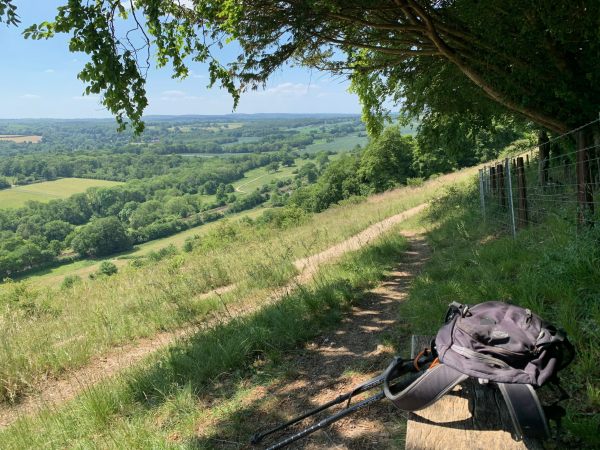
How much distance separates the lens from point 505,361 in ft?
6.37

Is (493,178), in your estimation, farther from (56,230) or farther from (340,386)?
(56,230)

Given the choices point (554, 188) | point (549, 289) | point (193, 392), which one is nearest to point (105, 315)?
point (193, 392)

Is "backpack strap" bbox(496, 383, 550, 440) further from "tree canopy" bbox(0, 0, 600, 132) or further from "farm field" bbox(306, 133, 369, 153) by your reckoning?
"farm field" bbox(306, 133, 369, 153)

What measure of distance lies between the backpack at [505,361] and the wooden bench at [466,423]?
0.07m

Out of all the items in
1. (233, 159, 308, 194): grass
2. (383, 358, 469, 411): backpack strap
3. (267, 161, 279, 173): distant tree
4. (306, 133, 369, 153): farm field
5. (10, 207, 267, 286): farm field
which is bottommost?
(10, 207, 267, 286): farm field

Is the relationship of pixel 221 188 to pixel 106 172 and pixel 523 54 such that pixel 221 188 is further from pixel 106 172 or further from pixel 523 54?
pixel 523 54

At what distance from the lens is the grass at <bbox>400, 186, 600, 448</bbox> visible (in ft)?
8.16

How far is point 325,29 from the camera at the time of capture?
752 cm

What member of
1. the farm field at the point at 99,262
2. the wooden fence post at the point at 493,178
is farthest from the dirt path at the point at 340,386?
the farm field at the point at 99,262

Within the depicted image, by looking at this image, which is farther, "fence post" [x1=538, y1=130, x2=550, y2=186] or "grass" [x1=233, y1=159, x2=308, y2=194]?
"grass" [x1=233, y1=159, x2=308, y2=194]

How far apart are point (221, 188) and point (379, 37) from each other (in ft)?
329

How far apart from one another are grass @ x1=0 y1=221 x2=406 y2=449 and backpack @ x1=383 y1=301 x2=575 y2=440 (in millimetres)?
1713

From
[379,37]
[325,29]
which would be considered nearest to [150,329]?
[325,29]

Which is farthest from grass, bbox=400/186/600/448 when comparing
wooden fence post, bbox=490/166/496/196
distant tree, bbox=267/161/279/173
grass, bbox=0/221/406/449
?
distant tree, bbox=267/161/279/173
